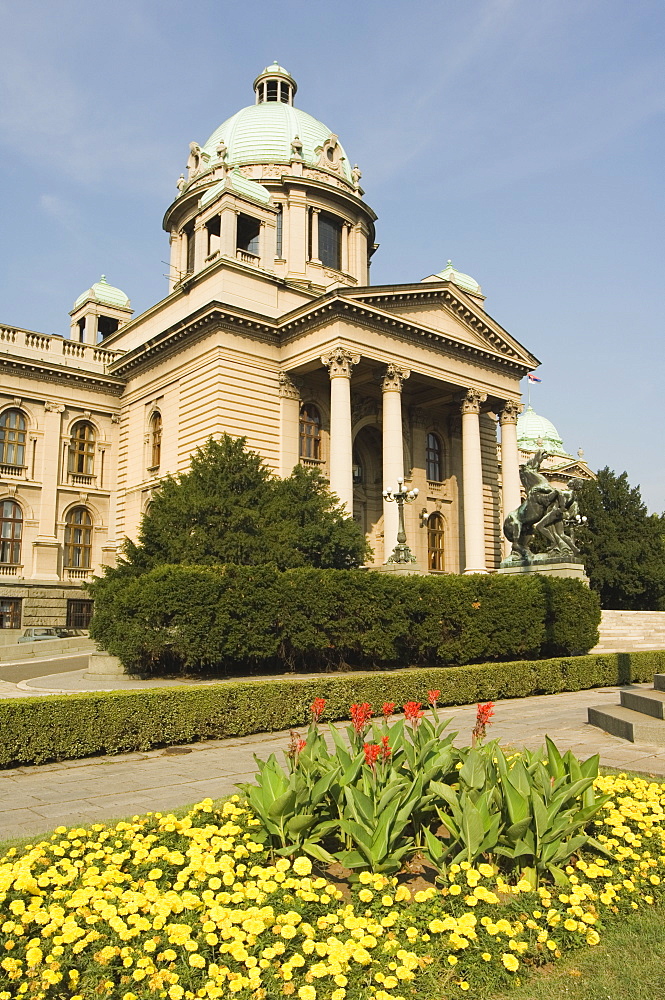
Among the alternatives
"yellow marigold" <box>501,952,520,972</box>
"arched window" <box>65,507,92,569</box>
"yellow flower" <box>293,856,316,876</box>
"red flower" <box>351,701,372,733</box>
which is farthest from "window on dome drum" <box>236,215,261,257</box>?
"yellow marigold" <box>501,952,520,972</box>

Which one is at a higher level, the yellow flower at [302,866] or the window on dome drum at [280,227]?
the window on dome drum at [280,227]

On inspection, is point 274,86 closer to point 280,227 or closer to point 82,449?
point 280,227

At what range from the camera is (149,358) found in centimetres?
4094

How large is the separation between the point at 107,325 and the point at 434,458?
2294cm

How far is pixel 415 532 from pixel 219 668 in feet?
72.4

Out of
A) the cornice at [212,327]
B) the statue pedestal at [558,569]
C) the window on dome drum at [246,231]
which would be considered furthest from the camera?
the window on dome drum at [246,231]

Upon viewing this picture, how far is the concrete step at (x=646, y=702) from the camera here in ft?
43.5

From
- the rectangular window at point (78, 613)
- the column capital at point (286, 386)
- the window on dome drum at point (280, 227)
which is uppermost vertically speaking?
the window on dome drum at point (280, 227)

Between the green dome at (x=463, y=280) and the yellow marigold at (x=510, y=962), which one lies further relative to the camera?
the green dome at (x=463, y=280)

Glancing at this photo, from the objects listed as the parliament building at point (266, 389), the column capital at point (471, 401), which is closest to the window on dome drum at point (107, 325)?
the parliament building at point (266, 389)

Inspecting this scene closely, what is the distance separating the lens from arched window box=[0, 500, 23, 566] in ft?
129

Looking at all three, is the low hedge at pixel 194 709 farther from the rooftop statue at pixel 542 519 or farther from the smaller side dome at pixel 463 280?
the smaller side dome at pixel 463 280

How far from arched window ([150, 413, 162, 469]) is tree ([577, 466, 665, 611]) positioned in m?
31.1

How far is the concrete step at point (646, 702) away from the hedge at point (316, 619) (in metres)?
8.63
